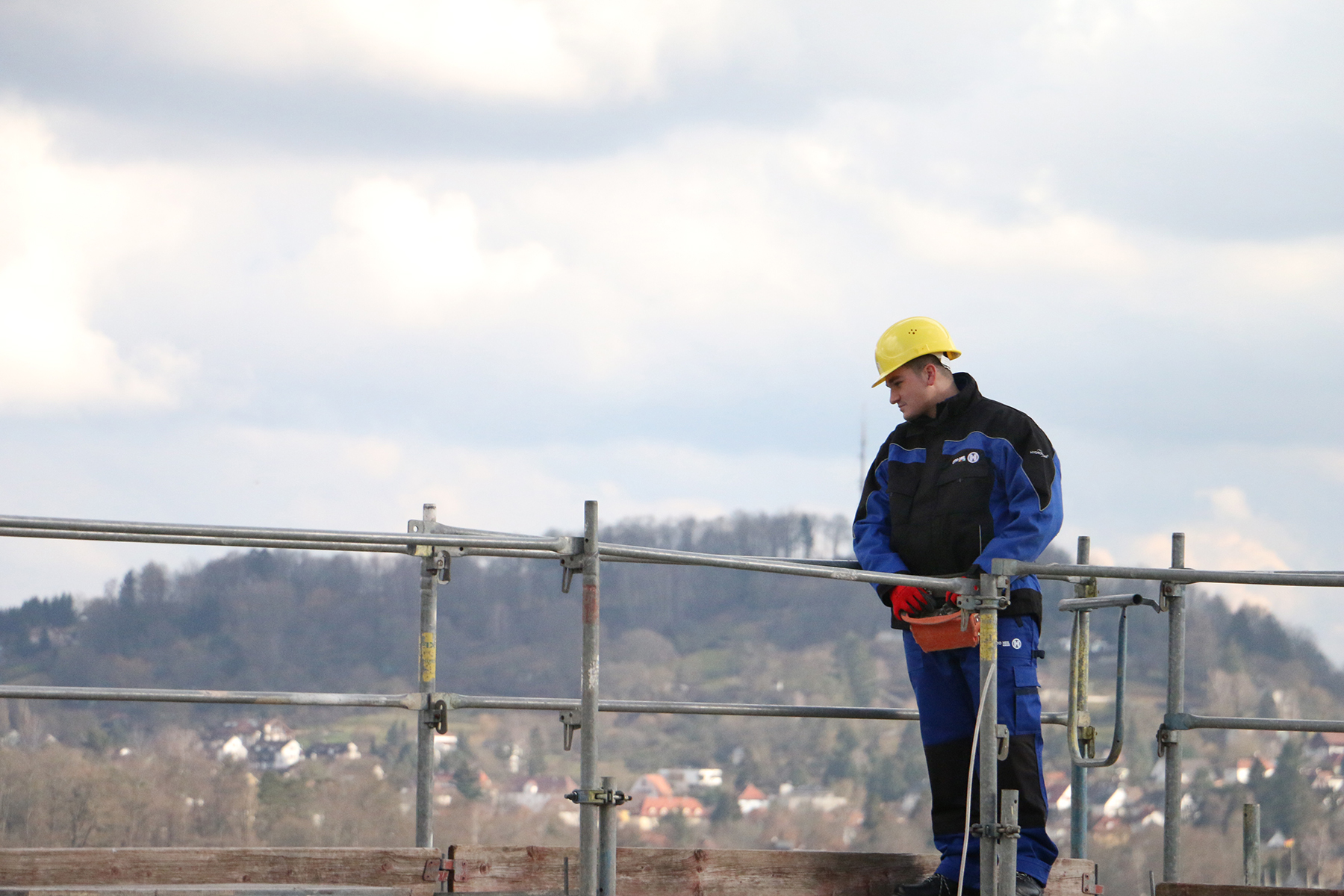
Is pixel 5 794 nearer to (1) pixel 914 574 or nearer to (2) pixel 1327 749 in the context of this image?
(1) pixel 914 574

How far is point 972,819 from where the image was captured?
5367 millimetres

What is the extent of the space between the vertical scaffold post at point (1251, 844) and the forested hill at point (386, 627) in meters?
51.3

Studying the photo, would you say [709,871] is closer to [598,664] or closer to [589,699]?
[589,699]

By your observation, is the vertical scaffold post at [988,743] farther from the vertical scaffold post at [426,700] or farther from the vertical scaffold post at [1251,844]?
the vertical scaffold post at [426,700]

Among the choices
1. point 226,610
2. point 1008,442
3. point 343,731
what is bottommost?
point 343,731

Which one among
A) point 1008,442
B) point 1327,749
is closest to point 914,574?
point 1008,442

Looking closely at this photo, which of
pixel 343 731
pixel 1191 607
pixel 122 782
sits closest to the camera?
pixel 122 782

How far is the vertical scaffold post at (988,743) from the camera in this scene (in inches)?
188

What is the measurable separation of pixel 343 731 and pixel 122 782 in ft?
54.2

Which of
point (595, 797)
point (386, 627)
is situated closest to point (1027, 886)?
point (595, 797)

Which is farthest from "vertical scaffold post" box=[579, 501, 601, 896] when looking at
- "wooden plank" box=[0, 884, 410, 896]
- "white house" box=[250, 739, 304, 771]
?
"white house" box=[250, 739, 304, 771]

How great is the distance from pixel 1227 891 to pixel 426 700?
2.79 meters

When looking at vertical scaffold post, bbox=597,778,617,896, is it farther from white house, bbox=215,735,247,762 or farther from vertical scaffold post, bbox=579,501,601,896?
white house, bbox=215,735,247,762

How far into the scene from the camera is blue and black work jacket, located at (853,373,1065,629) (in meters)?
5.21
